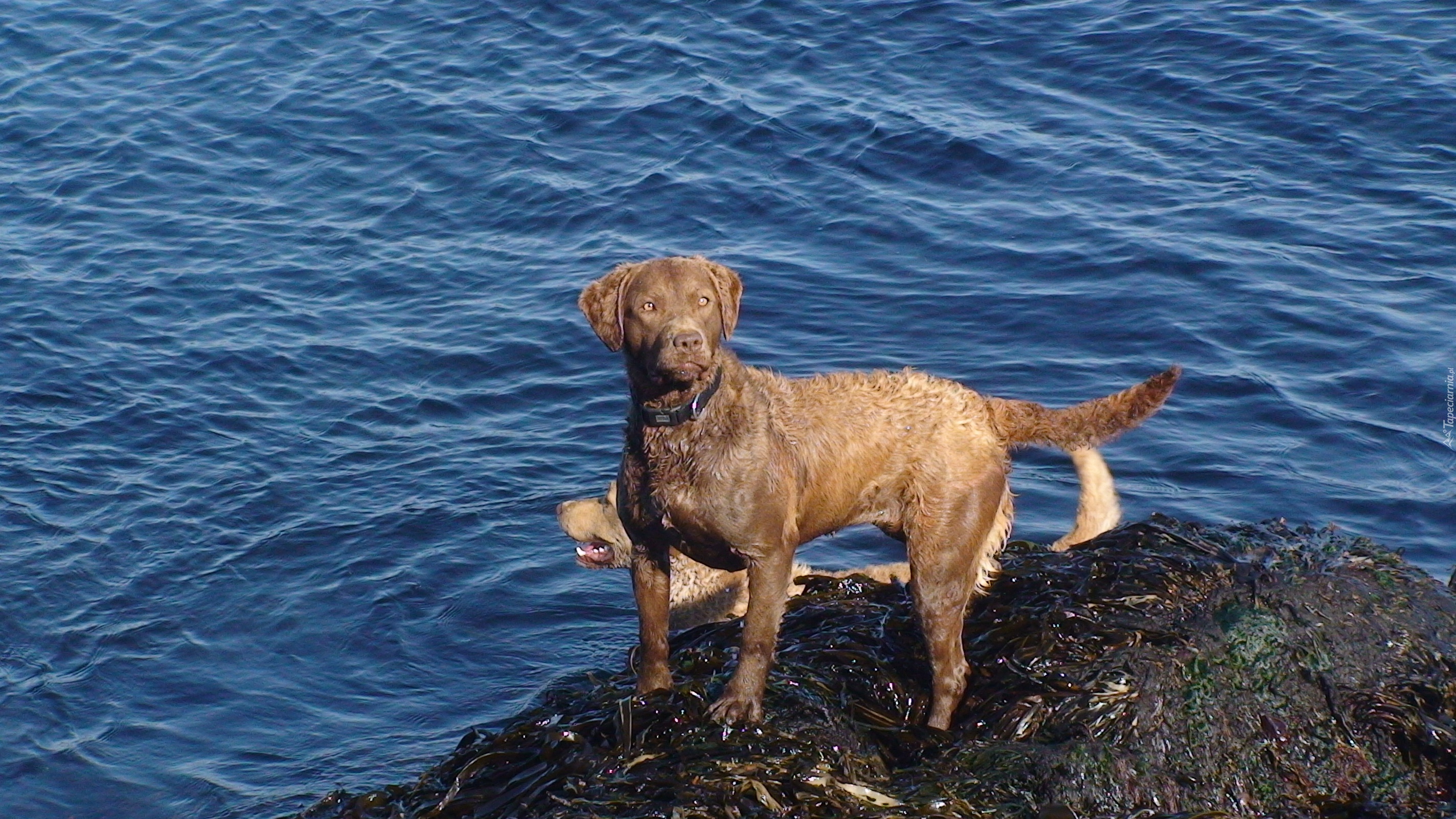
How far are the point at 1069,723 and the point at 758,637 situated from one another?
135 cm

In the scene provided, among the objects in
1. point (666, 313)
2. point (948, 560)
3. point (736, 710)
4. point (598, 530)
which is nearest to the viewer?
point (666, 313)

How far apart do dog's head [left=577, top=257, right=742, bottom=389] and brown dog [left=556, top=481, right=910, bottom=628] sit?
2334 mm

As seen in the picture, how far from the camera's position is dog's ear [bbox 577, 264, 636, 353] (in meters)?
5.71

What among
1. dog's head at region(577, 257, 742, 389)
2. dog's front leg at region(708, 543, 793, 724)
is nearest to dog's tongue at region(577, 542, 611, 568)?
dog's front leg at region(708, 543, 793, 724)

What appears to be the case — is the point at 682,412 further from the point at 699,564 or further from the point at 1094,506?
the point at 1094,506

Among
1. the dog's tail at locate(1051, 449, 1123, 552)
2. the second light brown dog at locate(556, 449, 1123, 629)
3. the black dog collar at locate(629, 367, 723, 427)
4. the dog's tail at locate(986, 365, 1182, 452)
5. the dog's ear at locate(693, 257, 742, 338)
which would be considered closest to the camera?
the black dog collar at locate(629, 367, 723, 427)

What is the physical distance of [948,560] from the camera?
239 inches

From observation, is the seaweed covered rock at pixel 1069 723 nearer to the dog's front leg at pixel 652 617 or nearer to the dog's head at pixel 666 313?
the dog's front leg at pixel 652 617

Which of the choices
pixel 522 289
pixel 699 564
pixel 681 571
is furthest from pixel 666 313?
pixel 522 289

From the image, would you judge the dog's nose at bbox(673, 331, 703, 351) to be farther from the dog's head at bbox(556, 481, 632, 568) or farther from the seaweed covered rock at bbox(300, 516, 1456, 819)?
the dog's head at bbox(556, 481, 632, 568)

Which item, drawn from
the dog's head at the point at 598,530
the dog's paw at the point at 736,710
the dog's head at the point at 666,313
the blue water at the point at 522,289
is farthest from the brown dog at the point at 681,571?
the dog's head at the point at 666,313

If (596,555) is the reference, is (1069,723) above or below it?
above

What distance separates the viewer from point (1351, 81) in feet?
53.4

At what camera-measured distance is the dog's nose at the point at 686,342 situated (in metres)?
5.40
